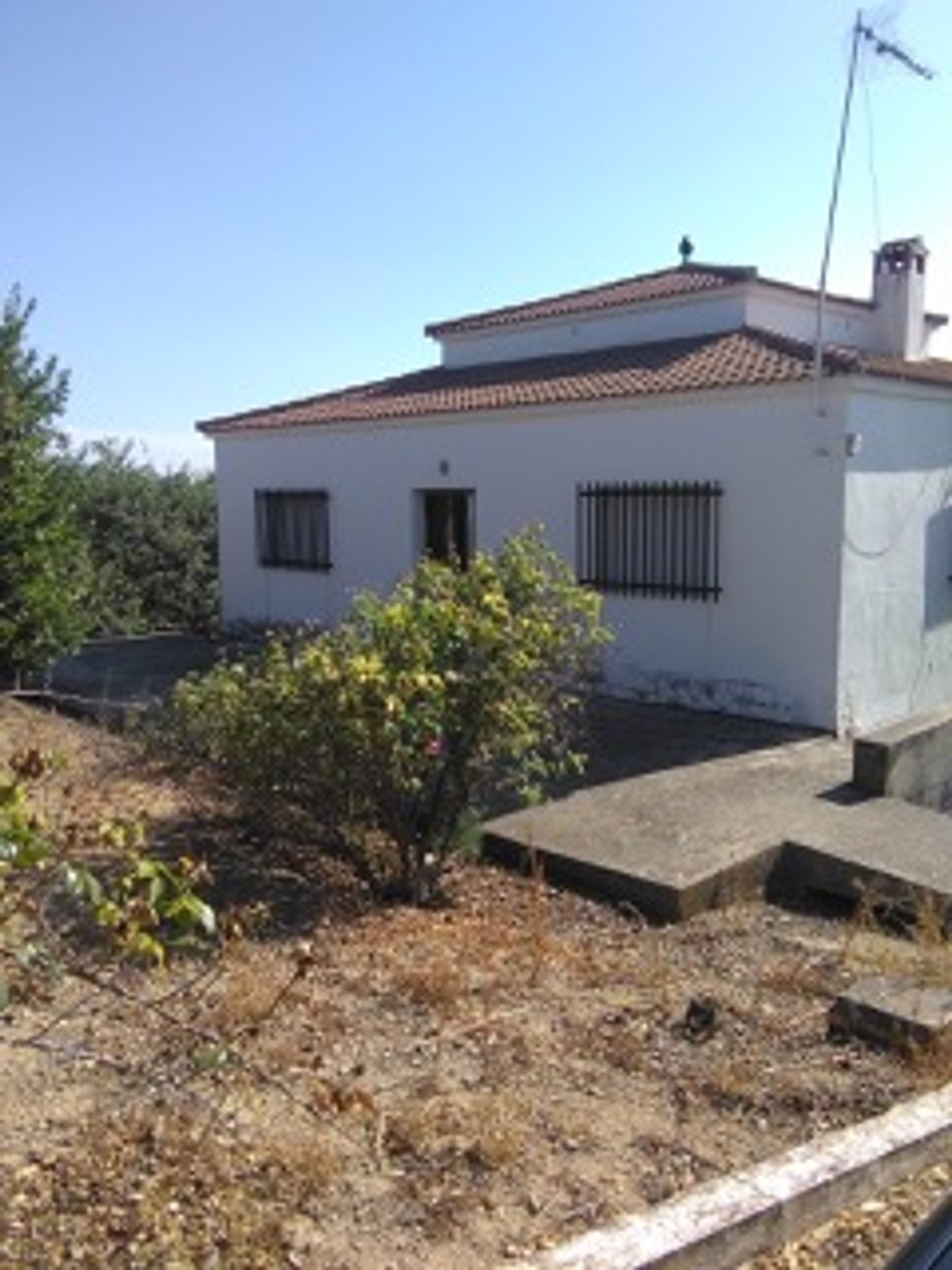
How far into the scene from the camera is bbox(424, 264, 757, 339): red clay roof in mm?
13961

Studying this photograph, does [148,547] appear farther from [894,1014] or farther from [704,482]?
[894,1014]

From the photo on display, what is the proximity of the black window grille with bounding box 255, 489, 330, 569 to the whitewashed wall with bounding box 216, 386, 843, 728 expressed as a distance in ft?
1.11

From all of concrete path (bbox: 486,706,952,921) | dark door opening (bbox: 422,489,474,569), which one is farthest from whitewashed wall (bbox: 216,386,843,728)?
concrete path (bbox: 486,706,952,921)

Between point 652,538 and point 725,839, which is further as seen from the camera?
point 652,538

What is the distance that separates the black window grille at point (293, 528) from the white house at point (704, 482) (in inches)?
1.6

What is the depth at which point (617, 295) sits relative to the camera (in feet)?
50.2

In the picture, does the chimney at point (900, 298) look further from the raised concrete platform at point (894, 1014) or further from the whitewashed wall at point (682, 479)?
the raised concrete platform at point (894, 1014)

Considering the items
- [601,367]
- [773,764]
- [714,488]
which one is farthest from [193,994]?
[601,367]

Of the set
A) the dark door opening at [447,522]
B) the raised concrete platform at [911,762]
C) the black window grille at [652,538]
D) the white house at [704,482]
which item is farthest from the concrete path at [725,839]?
the dark door opening at [447,522]

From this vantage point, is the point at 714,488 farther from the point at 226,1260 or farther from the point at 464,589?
the point at 226,1260

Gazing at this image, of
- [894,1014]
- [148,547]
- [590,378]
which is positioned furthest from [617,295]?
[894,1014]

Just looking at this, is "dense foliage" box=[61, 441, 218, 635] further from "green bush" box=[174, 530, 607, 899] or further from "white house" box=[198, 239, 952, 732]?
"green bush" box=[174, 530, 607, 899]

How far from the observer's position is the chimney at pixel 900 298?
13656 mm

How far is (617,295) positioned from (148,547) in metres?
7.93
